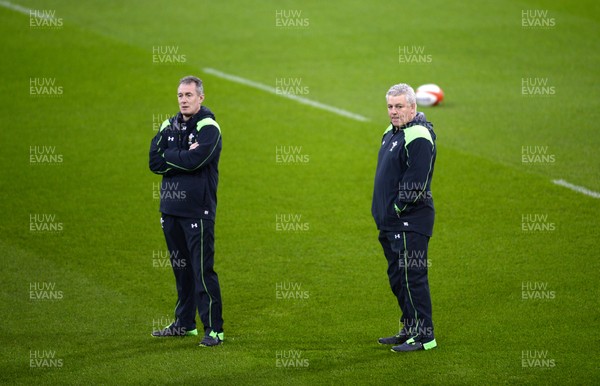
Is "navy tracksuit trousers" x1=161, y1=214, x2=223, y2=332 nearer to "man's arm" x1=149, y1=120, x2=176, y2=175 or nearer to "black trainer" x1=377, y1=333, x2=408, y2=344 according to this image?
"man's arm" x1=149, y1=120, x2=176, y2=175

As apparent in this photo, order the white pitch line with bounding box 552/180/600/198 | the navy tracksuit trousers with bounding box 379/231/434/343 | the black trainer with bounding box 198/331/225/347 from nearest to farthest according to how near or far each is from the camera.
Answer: the navy tracksuit trousers with bounding box 379/231/434/343 → the black trainer with bounding box 198/331/225/347 → the white pitch line with bounding box 552/180/600/198

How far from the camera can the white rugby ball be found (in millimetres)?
18062

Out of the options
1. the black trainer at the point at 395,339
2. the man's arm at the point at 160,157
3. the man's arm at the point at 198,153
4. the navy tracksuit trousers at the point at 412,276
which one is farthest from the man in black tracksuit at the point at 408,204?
the man's arm at the point at 160,157

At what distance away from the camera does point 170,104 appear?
18.1m

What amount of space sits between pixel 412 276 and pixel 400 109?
1.53m

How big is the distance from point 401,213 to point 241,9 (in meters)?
16.3

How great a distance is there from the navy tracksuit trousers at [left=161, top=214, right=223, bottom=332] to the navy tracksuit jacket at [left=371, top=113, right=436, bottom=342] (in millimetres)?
1657

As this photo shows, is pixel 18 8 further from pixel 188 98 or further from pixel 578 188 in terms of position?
pixel 188 98

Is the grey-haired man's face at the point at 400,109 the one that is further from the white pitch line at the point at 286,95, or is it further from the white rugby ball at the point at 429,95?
→ the white rugby ball at the point at 429,95

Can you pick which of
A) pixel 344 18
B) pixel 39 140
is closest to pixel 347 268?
pixel 39 140

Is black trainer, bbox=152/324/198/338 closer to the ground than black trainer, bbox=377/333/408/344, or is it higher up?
higher up

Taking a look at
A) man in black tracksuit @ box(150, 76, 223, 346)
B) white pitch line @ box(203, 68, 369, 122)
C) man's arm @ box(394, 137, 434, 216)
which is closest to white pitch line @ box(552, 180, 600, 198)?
white pitch line @ box(203, 68, 369, 122)

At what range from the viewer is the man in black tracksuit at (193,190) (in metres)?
8.91

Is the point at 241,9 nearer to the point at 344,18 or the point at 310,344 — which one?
the point at 344,18
